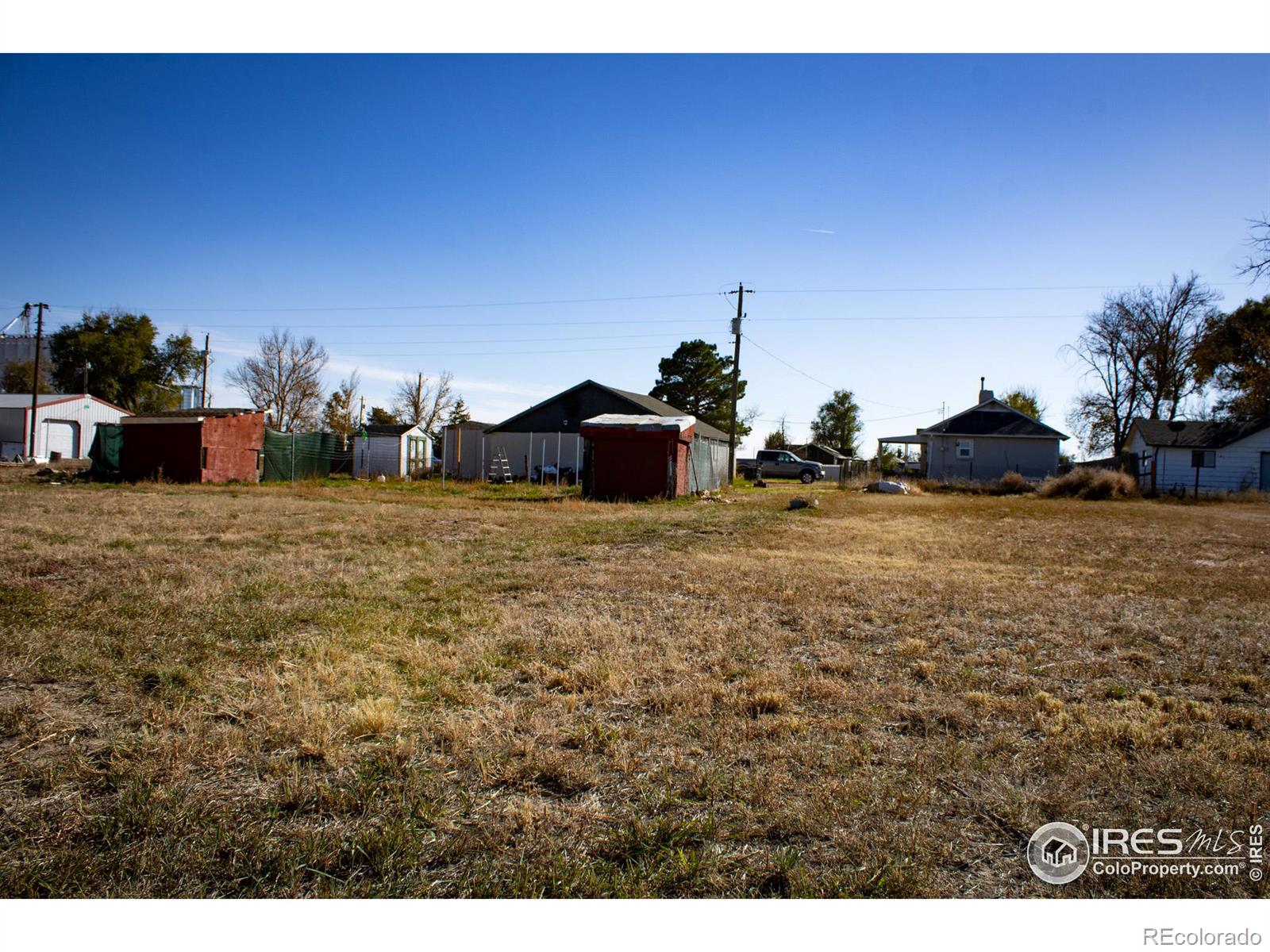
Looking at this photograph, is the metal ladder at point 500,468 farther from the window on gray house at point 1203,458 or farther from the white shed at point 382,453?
the window on gray house at point 1203,458

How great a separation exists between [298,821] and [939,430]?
43.8 meters

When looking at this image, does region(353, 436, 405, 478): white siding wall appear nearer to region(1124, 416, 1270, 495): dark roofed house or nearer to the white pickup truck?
the white pickup truck

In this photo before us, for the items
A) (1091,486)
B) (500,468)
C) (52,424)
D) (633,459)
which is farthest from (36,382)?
(1091,486)

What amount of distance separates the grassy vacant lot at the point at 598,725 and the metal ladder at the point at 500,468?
25367mm

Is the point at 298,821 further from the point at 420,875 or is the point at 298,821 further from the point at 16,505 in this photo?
the point at 16,505

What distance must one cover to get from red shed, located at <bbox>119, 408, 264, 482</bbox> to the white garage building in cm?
1714

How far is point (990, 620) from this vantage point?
664 cm

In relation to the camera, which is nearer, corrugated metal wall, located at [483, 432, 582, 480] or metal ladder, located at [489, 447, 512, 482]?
metal ladder, located at [489, 447, 512, 482]

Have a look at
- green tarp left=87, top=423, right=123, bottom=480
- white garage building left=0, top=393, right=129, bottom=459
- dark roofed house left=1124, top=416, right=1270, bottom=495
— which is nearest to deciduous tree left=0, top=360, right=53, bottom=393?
white garage building left=0, top=393, right=129, bottom=459

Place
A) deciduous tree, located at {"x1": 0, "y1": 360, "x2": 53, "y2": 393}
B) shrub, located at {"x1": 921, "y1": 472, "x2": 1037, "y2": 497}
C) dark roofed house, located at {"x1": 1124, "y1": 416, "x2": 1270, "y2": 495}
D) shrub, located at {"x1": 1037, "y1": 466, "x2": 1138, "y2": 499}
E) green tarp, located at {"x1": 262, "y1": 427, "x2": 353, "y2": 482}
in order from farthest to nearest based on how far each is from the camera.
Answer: deciduous tree, located at {"x1": 0, "y1": 360, "x2": 53, "y2": 393}
dark roofed house, located at {"x1": 1124, "y1": 416, "x2": 1270, "y2": 495}
shrub, located at {"x1": 921, "y1": 472, "x2": 1037, "y2": 497}
green tarp, located at {"x1": 262, "y1": 427, "x2": 353, "y2": 482}
shrub, located at {"x1": 1037, "y1": 466, "x2": 1138, "y2": 499}

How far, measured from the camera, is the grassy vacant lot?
8.61 ft

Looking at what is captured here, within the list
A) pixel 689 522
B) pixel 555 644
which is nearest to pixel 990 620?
pixel 555 644

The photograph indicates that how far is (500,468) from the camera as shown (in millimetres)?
35812

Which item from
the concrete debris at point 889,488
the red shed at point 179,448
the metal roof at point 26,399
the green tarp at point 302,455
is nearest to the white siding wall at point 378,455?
the green tarp at point 302,455
